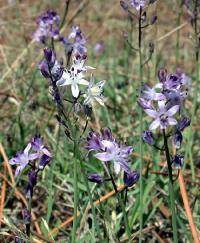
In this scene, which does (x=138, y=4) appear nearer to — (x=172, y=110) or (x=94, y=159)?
(x=172, y=110)

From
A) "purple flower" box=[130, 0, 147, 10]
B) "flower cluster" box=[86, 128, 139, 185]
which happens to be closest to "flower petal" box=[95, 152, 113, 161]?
"flower cluster" box=[86, 128, 139, 185]

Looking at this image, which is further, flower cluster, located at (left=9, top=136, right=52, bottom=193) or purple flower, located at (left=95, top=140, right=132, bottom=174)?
flower cluster, located at (left=9, top=136, right=52, bottom=193)

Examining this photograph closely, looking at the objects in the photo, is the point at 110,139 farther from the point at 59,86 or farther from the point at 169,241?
the point at 169,241

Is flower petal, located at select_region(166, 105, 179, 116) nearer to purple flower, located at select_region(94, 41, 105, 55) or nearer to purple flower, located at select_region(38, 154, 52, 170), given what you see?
purple flower, located at select_region(38, 154, 52, 170)

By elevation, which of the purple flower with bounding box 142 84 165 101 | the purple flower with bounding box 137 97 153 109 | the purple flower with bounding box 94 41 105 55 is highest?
the purple flower with bounding box 94 41 105 55

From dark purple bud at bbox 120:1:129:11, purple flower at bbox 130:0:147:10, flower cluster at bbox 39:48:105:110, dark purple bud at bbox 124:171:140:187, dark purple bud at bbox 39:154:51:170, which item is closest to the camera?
flower cluster at bbox 39:48:105:110

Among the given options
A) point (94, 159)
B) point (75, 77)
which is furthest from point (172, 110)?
point (94, 159)

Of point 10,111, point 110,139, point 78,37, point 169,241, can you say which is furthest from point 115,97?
point 110,139
